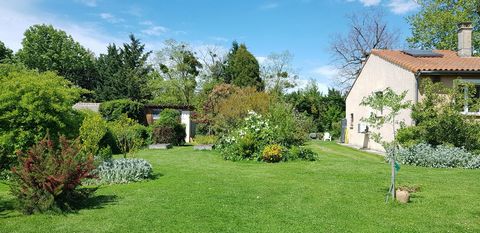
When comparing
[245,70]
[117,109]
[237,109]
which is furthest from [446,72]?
[245,70]

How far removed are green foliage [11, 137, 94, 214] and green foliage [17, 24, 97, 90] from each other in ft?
151

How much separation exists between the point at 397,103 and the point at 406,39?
28.6 metres

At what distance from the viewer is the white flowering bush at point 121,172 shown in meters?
10.4

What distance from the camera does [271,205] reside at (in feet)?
25.3

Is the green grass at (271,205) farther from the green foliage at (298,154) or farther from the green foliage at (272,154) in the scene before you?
the green foliage at (298,154)

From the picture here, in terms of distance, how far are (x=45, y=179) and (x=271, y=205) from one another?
409cm

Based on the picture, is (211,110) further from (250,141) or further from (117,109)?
(250,141)

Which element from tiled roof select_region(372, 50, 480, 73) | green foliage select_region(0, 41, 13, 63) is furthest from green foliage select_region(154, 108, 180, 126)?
green foliage select_region(0, 41, 13, 63)

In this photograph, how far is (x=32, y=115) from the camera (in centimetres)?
1040

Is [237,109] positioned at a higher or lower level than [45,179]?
higher

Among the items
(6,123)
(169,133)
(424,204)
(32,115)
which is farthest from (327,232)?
(169,133)

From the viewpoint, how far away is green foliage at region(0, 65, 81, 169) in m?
10.2

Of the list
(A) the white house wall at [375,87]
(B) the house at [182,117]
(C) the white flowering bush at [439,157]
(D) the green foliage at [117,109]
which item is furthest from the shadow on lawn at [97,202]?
(B) the house at [182,117]

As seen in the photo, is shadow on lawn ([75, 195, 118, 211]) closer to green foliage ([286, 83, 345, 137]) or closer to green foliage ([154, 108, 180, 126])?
green foliage ([154, 108, 180, 126])
